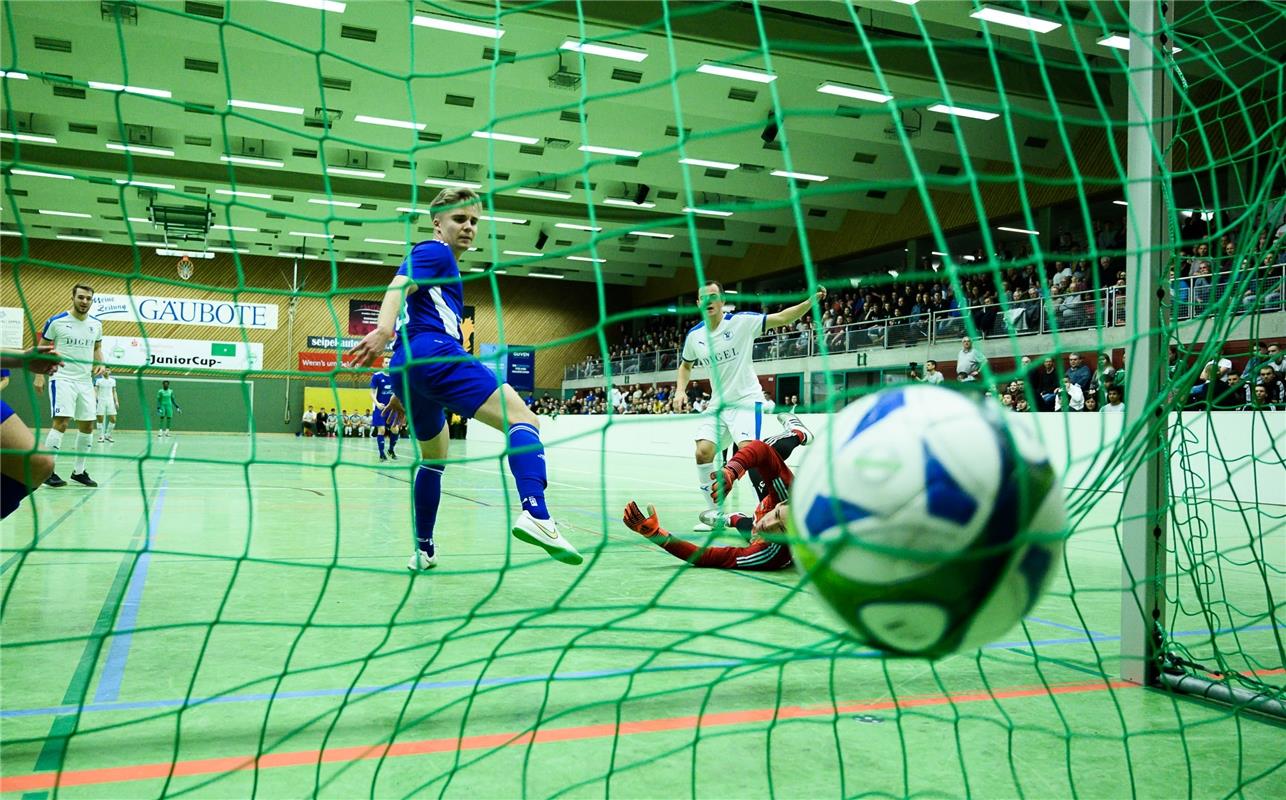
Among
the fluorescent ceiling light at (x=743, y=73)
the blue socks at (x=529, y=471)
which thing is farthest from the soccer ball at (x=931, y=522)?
the fluorescent ceiling light at (x=743, y=73)

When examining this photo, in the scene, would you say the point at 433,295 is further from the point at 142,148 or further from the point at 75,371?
the point at 142,148

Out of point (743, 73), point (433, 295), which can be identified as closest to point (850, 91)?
point (743, 73)

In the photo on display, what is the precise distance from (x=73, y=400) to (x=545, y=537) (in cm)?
822

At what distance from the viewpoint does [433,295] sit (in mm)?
4246

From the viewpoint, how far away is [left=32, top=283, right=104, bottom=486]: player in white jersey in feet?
27.8

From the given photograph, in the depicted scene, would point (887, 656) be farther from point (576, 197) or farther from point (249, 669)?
point (576, 197)

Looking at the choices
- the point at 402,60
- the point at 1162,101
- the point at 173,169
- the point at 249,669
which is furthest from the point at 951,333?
the point at 173,169

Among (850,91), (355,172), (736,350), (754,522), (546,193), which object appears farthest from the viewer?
(546,193)

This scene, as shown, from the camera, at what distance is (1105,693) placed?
9.38ft

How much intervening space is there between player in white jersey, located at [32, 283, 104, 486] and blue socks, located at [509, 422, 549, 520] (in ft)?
17.5

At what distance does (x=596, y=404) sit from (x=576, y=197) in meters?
6.75

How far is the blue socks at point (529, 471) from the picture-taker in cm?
405

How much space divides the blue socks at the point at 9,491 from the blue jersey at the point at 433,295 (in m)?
1.47

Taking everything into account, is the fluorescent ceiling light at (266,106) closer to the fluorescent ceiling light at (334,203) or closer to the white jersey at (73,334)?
the fluorescent ceiling light at (334,203)
